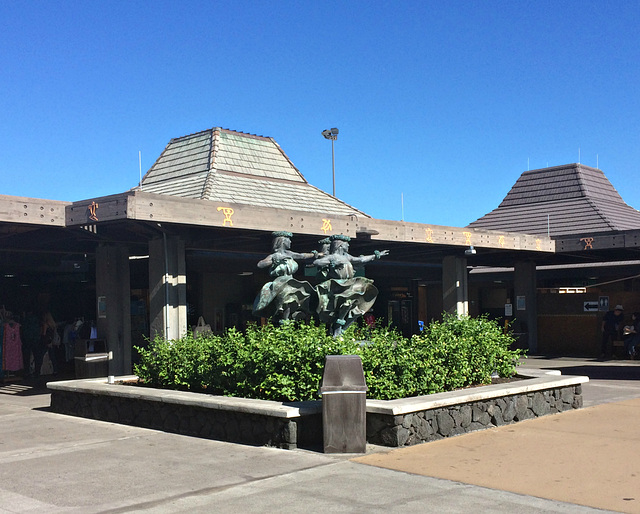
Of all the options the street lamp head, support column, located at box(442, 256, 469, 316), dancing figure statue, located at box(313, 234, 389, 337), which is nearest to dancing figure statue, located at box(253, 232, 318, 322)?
dancing figure statue, located at box(313, 234, 389, 337)

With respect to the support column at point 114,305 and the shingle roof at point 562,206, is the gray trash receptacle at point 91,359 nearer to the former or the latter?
the support column at point 114,305

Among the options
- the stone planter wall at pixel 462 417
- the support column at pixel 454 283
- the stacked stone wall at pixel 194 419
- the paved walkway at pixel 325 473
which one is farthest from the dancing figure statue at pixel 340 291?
the support column at pixel 454 283

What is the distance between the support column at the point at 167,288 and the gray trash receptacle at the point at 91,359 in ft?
6.27

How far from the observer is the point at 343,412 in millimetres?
8812

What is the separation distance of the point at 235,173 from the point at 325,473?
58.4ft

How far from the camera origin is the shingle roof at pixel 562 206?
3031cm

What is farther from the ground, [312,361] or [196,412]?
[312,361]

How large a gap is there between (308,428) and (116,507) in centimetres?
314

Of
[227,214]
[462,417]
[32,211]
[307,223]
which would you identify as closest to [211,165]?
[307,223]

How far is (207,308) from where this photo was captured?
2530 cm

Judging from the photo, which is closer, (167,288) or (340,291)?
(340,291)

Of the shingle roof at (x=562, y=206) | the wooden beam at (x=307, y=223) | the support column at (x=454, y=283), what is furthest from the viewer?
the shingle roof at (x=562, y=206)

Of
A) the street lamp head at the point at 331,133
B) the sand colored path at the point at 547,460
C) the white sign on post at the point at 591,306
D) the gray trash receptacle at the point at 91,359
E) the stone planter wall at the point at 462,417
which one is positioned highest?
the street lamp head at the point at 331,133

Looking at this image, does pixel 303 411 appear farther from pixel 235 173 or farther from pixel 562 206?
pixel 562 206
